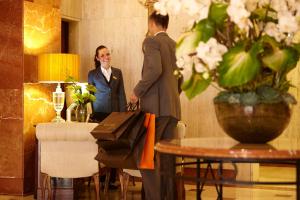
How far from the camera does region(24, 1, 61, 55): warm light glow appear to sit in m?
7.50

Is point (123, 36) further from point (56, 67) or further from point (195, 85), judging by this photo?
point (195, 85)

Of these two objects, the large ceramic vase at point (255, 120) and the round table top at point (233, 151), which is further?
the large ceramic vase at point (255, 120)

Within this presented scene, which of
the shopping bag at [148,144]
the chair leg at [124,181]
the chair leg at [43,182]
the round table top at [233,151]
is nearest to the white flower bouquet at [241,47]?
the round table top at [233,151]

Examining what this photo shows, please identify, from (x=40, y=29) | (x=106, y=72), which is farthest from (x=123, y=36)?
(x=40, y=29)

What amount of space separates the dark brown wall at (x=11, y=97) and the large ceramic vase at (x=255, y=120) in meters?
4.61

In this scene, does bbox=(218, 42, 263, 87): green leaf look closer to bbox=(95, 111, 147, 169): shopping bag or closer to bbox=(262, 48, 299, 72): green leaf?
bbox=(262, 48, 299, 72): green leaf

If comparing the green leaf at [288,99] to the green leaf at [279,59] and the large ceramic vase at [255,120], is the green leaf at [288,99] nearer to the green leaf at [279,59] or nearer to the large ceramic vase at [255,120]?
the large ceramic vase at [255,120]

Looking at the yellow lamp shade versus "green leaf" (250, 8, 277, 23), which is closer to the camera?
"green leaf" (250, 8, 277, 23)

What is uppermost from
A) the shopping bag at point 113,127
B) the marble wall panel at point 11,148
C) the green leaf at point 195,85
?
the green leaf at point 195,85

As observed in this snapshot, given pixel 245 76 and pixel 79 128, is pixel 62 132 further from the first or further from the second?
pixel 245 76

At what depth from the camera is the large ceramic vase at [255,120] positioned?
3076 mm

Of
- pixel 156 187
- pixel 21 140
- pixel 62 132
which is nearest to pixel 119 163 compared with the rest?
pixel 156 187

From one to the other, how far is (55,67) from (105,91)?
1075 mm

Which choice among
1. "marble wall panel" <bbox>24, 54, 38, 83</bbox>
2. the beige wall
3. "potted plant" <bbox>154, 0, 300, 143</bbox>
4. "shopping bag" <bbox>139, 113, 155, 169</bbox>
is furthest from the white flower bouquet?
the beige wall
